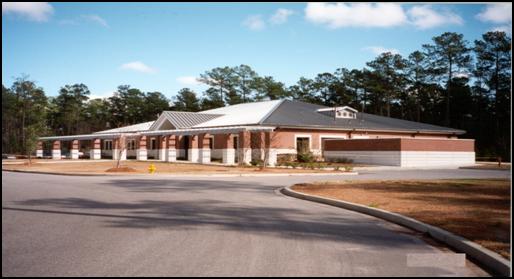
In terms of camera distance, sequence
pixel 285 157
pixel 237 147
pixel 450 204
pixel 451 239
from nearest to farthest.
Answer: pixel 451 239 → pixel 450 204 → pixel 285 157 → pixel 237 147

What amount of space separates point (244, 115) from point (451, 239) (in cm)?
3957

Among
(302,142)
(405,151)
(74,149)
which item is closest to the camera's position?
(405,151)

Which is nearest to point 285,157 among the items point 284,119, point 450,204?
point 284,119

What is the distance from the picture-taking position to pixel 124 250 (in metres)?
6.95

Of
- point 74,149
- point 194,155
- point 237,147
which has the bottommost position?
point 194,155

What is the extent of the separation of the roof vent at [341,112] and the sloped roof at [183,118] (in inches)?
455

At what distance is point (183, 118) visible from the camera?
48.1m

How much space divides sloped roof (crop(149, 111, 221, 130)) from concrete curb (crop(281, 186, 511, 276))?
35.0 m

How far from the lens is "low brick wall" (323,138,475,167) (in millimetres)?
36688

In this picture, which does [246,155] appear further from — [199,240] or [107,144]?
[199,240]

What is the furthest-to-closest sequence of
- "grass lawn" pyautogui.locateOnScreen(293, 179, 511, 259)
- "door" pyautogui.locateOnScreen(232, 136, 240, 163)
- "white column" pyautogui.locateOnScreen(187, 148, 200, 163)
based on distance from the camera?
"white column" pyautogui.locateOnScreen(187, 148, 200, 163)
"door" pyautogui.locateOnScreen(232, 136, 240, 163)
"grass lawn" pyautogui.locateOnScreen(293, 179, 511, 259)

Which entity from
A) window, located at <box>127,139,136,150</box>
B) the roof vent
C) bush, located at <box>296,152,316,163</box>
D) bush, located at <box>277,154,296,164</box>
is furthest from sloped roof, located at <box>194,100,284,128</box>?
window, located at <box>127,139,136,150</box>

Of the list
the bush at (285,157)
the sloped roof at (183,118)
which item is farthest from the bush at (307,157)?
the sloped roof at (183,118)

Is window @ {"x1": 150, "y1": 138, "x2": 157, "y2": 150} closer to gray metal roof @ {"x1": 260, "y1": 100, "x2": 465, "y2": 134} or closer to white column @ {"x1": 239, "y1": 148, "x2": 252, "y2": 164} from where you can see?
gray metal roof @ {"x1": 260, "y1": 100, "x2": 465, "y2": 134}
